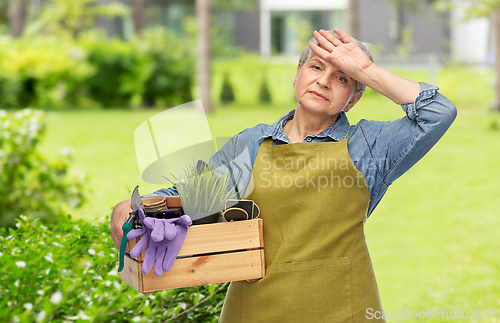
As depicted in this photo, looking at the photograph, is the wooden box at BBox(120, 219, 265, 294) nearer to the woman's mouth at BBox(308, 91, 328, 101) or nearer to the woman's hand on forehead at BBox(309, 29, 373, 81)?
the woman's mouth at BBox(308, 91, 328, 101)

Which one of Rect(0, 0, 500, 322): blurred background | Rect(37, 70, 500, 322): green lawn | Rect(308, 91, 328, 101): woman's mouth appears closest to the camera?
Rect(308, 91, 328, 101): woman's mouth

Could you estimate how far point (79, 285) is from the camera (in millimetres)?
1791

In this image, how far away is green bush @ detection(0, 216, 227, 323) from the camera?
5.91 ft

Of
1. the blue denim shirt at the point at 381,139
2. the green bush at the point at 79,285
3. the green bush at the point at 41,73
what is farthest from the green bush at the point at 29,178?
the green bush at the point at 41,73

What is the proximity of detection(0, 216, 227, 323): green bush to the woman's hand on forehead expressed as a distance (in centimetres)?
95

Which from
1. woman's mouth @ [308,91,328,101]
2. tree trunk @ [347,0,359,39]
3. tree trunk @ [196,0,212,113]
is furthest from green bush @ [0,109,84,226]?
tree trunk @ [347,0,359,39]

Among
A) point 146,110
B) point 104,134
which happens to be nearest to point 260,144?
point 104,134

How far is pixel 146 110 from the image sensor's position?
13789mm

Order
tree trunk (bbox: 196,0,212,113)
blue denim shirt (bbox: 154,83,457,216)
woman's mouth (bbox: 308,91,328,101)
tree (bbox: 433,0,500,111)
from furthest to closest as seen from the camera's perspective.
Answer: tree trunk (bbox: 196,0,212,113) < tree (bbox: 433,0,500,111) < woman's mouth (bbox: 308,91,328,101) < blue denim shirt (bbox: 154,83,457,216)

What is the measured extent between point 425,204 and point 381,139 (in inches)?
208

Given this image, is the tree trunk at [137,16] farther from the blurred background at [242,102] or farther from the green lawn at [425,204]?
the green lawn at [425,204]

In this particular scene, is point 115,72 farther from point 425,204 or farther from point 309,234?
point 309,234

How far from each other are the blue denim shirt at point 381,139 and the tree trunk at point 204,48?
9852 mm

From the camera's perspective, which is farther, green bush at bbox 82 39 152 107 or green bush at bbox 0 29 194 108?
green bush at bbox 82 39 152 107
